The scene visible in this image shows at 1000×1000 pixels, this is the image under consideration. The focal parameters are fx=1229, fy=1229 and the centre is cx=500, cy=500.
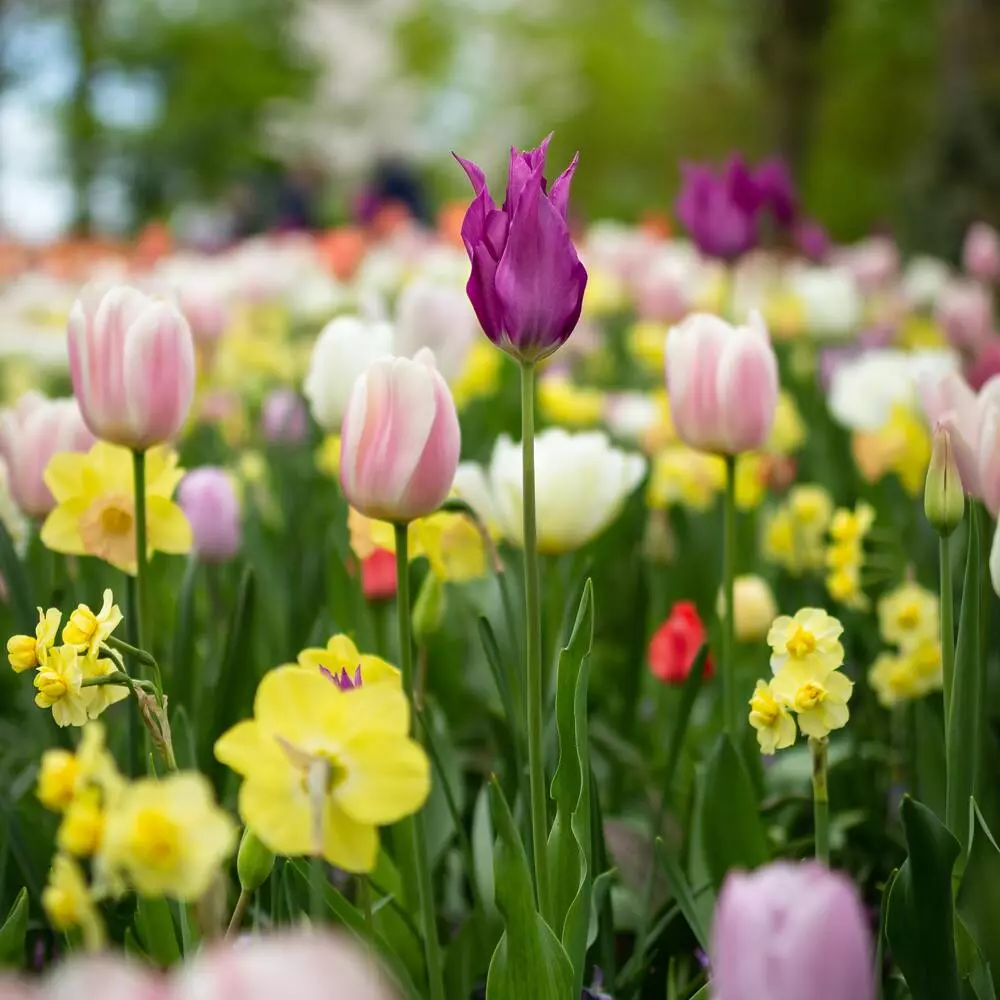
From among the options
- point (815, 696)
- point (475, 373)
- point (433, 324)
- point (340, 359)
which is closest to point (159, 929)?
point (815, 696)

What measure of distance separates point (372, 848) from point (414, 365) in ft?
1.14

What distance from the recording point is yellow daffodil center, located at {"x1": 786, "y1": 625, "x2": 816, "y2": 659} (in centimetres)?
80

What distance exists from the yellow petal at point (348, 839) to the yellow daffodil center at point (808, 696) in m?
0.33

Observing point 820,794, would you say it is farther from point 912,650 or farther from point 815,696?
point 912,650

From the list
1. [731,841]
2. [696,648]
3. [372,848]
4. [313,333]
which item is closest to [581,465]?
[696,648]

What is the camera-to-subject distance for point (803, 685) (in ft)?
2.58

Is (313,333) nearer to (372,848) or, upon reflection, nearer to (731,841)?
(731,841)

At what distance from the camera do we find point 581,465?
114 cm

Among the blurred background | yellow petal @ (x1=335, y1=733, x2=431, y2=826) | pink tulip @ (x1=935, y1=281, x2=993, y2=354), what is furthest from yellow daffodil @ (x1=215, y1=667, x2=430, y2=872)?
the blurred background

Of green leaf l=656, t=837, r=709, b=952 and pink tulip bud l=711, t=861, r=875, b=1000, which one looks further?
green leaf l=656, t=837, r=709, b=952

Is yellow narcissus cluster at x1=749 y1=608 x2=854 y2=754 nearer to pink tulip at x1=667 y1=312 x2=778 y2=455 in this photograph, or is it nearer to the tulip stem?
the tulip stem

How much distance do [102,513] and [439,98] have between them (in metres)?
18.3

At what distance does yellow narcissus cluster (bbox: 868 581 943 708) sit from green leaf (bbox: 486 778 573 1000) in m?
0.57

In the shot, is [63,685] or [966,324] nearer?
[63,685]
